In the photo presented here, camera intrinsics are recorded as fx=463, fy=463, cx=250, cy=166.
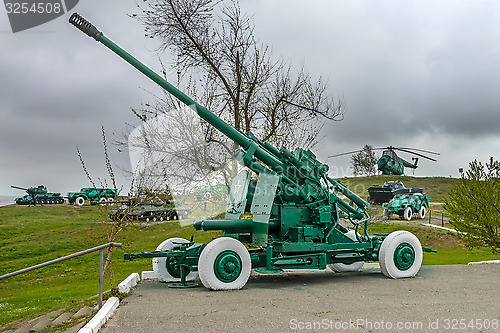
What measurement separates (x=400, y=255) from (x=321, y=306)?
131 inches

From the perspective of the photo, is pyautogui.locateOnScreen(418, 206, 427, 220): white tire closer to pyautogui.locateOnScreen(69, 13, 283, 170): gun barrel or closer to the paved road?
the paved road

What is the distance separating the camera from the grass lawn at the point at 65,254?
10352 millimetres

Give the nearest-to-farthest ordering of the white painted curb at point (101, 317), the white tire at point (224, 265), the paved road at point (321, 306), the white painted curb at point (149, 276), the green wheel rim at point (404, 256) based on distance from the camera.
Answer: the white painted curb at point (101, 317) < the paved road at point (321, 306) < the white tire at point (224, 265) < the green wheel rim at point (404, 256) < the white painted curb at point (149, 276)

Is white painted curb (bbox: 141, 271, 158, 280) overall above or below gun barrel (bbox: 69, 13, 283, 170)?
below

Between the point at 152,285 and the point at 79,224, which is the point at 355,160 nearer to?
the point at 79,224

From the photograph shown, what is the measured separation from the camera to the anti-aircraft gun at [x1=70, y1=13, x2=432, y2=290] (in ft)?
28.1

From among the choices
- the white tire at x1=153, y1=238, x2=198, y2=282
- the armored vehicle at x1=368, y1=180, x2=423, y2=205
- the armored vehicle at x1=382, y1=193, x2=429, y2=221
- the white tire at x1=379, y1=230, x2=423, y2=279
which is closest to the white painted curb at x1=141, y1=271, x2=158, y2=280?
the white tire at x1=153, y1=238, x2=198, y2=282

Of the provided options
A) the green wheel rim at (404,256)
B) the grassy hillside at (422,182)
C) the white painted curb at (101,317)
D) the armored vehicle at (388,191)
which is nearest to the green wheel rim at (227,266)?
the white painted curb at (101,317)

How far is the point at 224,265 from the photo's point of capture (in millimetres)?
8039

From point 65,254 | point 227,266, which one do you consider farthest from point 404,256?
point 65,254

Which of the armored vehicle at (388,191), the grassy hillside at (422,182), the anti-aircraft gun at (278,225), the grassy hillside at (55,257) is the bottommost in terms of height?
the grassy hillside at (55,257)

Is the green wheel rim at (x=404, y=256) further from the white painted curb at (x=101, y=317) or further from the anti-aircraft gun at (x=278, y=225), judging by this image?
the white painted curb at (x=101, y=317)

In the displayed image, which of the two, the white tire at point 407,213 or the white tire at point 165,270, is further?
the white tire at point 407,213

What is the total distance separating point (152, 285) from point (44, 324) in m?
2.00
